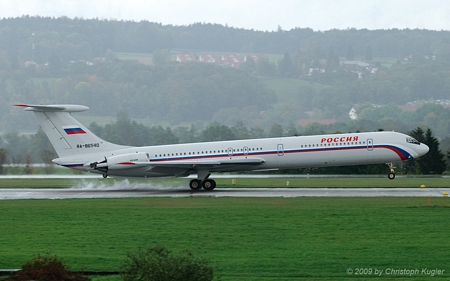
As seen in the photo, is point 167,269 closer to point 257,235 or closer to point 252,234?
point 257,235

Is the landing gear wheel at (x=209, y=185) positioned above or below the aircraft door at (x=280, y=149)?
below

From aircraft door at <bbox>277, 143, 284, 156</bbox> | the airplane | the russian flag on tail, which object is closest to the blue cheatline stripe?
the airplane

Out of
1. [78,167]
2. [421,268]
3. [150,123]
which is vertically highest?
[150,123]

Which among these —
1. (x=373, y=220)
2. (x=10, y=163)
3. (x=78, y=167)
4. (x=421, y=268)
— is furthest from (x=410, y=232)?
(x=10, y=163)

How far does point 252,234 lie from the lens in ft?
75.8

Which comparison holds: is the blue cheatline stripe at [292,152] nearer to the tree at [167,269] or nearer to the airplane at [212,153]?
the airplane at [212,153]

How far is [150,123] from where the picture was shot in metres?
Result: 170

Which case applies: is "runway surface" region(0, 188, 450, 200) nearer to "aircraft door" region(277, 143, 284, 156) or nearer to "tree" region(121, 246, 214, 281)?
"aircraft door" region(277, 143, 284, 156)

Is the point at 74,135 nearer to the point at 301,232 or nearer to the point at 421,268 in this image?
the point at 301,232

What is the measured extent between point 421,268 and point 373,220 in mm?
8112

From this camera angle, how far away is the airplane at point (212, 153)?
1738 inches

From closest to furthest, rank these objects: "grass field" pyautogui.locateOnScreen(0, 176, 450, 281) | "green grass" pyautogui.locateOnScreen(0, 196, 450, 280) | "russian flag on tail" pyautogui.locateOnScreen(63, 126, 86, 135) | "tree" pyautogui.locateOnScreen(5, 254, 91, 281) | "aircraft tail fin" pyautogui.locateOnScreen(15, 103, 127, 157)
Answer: "tree" pyautogui.locateOnScreen(5, 254, 91, 281) < "grass field" pyautogui.locateOnScreen(0, 176, 450, 281) < "green grass" pyautogui.locateOnScreen(0, 196, 450, 280) < "aircraft tail fin" pyautogui.locateOnScreen(15, 103, 127, 157) < "russian flag on tail" pyautogui.locateOnScreen(63, 126, 86, 135)

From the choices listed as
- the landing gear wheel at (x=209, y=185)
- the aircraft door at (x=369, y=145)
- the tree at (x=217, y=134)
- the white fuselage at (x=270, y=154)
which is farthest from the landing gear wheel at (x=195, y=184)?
the tree at (x=217, y=134)

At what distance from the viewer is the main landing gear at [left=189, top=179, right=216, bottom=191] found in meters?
44.1
